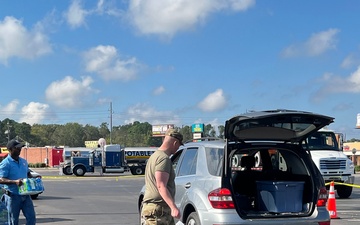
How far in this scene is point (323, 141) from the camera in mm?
18891

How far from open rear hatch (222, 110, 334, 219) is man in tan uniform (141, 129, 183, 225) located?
1.46 m

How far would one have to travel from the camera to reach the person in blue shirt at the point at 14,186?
8.13 m

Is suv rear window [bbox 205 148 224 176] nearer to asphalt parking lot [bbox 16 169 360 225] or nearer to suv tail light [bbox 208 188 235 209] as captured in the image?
suv tail light [bbox 208 188 235 209]

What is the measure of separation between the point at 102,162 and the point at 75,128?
103 m

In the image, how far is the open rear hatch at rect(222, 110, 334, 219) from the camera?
7.58m

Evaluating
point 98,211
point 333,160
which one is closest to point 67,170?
point 333,160

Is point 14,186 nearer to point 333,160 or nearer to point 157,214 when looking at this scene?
point 157,214

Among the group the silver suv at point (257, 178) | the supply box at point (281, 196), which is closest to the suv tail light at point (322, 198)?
the silver suv at point (257, 178)

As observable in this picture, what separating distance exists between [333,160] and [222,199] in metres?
11.7

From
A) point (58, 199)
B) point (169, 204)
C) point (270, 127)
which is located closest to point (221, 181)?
point (270, 127)

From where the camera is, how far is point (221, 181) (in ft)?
24.3

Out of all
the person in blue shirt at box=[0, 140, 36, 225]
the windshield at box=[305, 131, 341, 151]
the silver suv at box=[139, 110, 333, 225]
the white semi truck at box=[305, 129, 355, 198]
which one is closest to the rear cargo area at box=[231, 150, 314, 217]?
the silver suv at box=[139, 110, 333, 225]

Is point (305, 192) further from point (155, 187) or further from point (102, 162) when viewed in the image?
point (102, 162)

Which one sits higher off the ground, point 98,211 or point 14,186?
point 14,186
